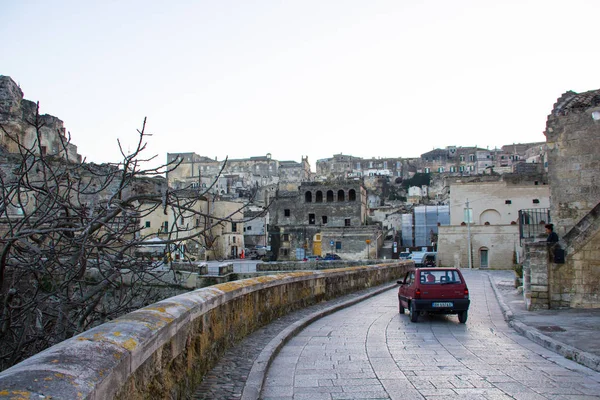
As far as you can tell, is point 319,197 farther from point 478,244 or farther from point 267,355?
point 267,355

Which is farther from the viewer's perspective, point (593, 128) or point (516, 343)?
point (593, 128)

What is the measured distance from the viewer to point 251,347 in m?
8.30

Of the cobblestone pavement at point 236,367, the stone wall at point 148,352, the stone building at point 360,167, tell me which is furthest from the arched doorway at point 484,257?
the stone building at point 360,167

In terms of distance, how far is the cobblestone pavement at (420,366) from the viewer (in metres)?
6.34

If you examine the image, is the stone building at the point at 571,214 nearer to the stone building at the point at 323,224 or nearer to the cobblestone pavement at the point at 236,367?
the cobblestone pavement at the point at 236,367

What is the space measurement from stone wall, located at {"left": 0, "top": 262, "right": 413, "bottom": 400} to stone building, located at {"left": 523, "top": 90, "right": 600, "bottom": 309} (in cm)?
776

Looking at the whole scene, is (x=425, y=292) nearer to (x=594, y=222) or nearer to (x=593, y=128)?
(x=594, y=222)

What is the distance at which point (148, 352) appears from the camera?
13.3 ft

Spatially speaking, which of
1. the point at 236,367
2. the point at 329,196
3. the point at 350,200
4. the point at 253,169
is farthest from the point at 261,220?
the point at 236,367

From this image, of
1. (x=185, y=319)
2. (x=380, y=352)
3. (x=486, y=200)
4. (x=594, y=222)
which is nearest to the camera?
(x=185, y=319)

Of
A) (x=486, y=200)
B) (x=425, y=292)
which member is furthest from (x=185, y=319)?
(x=486, y=200)

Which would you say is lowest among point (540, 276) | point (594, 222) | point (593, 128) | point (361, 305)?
point (361, 305)

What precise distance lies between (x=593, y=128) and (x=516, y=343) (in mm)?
9160

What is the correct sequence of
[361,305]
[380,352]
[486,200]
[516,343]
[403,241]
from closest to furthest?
[380,352], [516,343], [361,305], [486,200], [403,241]
